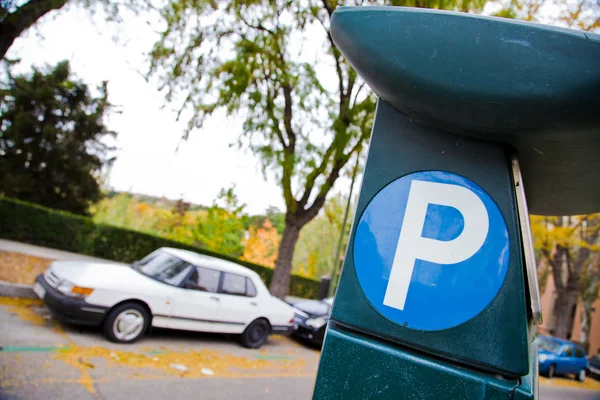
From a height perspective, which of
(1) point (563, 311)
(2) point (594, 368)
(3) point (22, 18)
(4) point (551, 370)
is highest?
(3) point (22, 18)

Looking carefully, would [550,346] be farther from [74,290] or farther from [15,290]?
[15,290]

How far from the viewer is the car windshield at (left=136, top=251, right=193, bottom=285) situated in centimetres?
659

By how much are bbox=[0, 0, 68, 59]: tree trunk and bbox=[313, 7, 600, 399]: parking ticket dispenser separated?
7809 millimetres

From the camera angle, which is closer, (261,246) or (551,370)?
(551,370)

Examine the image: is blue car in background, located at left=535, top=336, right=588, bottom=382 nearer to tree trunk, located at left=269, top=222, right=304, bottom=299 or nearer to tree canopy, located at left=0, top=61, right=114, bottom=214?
tree trunk, located at left=269, top=222, right=304, bottom=299

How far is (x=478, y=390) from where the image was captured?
3.56ft

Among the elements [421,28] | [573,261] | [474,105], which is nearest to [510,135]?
[474,105]

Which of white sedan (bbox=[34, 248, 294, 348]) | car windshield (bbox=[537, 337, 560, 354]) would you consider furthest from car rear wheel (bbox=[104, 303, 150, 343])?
car windshield (bbox=[537, 337, 560, 354])

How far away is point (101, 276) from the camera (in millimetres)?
5926

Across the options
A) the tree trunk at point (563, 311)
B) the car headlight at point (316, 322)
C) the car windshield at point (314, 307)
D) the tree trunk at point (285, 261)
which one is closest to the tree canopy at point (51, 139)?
the tree trunk at point (285, 261)

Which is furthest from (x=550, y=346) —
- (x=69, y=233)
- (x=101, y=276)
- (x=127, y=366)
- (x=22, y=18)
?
(x=69, y=233)

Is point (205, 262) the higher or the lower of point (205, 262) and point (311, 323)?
the higher

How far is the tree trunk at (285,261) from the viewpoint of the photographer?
11703mm

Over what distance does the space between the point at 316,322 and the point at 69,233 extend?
36.4 ft
